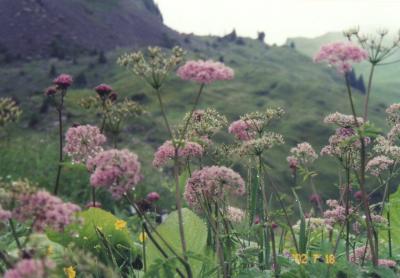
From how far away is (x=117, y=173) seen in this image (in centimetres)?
298

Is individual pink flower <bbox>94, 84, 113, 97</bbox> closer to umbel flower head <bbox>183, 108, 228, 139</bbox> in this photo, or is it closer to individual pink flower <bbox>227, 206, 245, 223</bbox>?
umbel flower head <bbox>183, 108, 228, 139</bbox>

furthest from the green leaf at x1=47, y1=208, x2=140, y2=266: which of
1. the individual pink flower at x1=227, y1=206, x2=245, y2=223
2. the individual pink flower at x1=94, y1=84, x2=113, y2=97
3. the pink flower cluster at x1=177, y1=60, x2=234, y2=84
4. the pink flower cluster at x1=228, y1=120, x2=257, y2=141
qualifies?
the pink flower cluster at x1=177, y1=60, x2=234, y2=84

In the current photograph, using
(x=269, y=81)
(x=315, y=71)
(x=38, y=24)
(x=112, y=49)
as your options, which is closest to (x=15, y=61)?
(x=38, y=24)

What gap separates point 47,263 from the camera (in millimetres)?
2109

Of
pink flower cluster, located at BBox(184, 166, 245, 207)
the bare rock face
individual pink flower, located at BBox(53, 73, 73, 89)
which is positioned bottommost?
pink flower cluster, located at BBox(184, 166, 245, 207)

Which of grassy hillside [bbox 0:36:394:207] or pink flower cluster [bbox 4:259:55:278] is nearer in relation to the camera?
pink flower cluster [bbox 4:259:55:278]

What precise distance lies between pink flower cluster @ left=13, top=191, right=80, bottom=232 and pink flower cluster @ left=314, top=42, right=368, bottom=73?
201 centimetres

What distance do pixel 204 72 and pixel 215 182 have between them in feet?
2.26

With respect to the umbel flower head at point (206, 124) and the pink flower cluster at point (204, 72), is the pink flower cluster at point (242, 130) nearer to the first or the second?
the umbel flower head at point (206, 124)

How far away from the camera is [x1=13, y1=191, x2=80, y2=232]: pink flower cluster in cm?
252

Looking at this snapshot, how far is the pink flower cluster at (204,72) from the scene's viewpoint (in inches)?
139

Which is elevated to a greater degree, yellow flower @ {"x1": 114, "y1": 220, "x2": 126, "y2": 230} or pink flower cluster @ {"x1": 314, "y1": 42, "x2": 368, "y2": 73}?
pink flower cluster @ {"x1": 314, "y1": 42, "x2": 368, "y2": 73}

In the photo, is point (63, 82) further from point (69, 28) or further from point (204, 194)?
point (69, 28)

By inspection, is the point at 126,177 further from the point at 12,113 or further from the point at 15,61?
the point at 15,61
